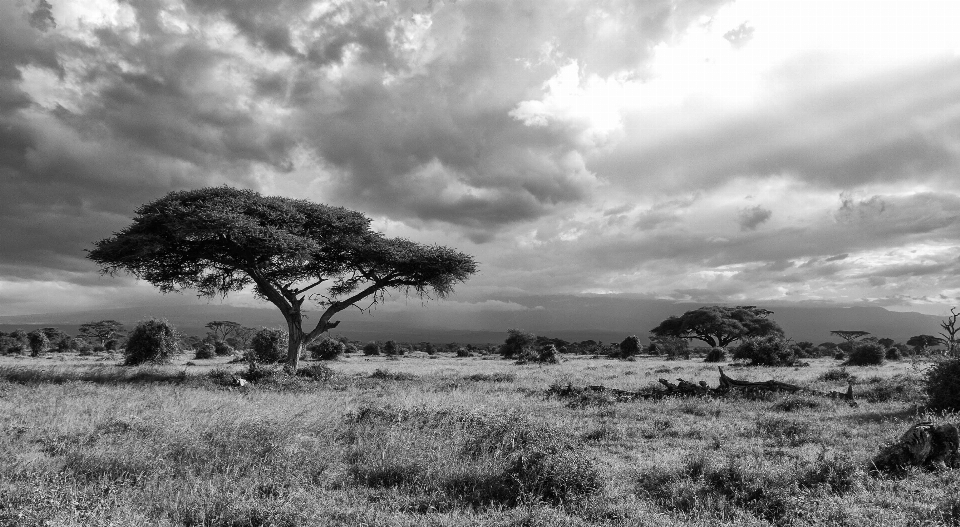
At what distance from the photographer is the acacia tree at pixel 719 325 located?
71.3 meters

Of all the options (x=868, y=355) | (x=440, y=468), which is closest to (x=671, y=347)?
(x=868, y=355)

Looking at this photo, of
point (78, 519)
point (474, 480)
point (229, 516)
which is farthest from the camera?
point (474, 480)

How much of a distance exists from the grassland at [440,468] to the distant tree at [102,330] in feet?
251

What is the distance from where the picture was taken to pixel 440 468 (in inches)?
315

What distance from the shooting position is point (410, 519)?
20.4 ft

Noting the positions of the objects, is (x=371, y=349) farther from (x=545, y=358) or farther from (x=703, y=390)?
(x=703, y=390)

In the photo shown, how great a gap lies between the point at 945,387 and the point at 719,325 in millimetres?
60697

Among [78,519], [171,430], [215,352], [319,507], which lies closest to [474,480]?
[319,507]

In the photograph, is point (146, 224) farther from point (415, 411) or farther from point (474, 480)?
point (474, 480)

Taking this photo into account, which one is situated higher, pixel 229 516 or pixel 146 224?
pixel 146 224

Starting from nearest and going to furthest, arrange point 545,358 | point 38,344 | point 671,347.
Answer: point 545,358, point 38,344, point 671,347

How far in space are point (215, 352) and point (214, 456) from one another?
46943 millimetres

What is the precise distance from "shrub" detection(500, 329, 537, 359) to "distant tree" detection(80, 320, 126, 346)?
195 ft

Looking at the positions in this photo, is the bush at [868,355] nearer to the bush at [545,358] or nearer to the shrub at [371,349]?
the bush at [545,358]
